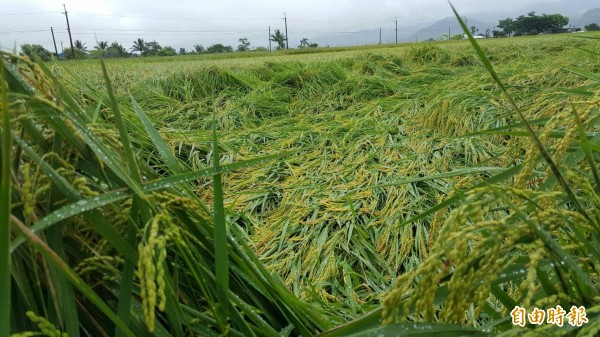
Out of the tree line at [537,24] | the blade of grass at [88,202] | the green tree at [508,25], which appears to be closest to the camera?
the blade of grass at [88,202]

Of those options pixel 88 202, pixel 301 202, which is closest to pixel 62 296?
pixel 88 202

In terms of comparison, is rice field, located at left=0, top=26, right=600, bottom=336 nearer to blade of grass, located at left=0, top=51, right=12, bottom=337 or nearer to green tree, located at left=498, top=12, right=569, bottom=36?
blade of grass, located at left=0, top=51, right=12, bottom=337

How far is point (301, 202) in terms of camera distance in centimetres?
274

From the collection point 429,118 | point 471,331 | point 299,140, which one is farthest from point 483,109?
point 471,331

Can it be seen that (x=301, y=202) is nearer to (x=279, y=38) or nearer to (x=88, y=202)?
(x=88, y=202)

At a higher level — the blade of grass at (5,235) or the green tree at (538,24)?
the green tree at (538,24)

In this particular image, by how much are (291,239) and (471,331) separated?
175 cm

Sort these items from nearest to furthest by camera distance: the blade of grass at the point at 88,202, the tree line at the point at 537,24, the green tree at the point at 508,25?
the blade of grass at the point at 88,202, the tree line at the point at 537,24, the green tree at the point at 508,25

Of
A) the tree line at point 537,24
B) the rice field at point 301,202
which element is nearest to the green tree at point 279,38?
the tree line at point 537,24

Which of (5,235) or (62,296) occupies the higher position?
(5,235)

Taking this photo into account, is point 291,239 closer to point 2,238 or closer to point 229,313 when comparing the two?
→ point 229,313

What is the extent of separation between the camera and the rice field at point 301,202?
63cm

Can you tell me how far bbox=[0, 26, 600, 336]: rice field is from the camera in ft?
2.05

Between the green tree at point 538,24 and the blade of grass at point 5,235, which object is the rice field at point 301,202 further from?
the green tree at point 538,24
